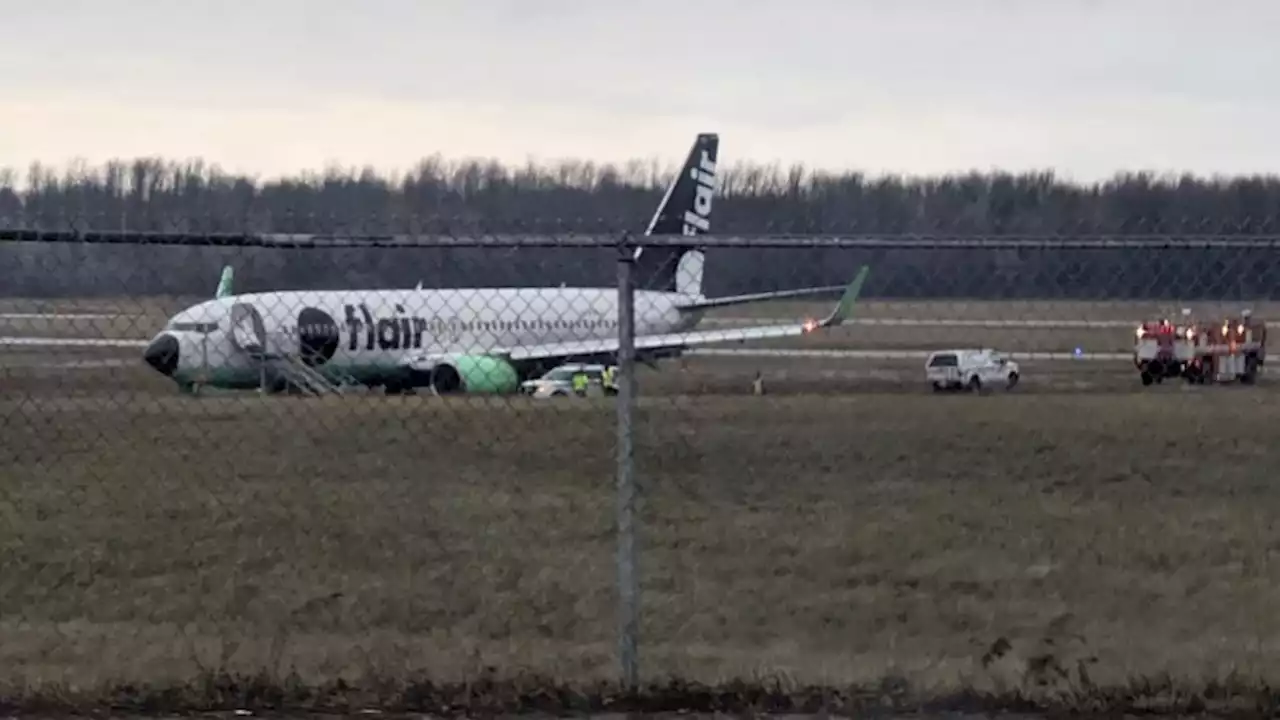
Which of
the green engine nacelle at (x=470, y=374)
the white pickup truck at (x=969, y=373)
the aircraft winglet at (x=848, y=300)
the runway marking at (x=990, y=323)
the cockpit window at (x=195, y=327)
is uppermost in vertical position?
the aircraft winglet at (x=848, y=300)

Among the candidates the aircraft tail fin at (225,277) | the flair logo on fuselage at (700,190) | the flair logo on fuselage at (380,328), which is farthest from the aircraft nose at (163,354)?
the flair logo on fuselage at (700,190)

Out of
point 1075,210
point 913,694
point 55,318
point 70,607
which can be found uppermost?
point 1075,210

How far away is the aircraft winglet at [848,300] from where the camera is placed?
658 cm

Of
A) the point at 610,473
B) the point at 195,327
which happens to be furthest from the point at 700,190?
the point at 610,473

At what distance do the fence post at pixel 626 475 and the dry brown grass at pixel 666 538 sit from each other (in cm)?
72

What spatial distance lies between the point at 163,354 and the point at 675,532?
5.41m

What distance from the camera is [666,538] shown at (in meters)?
15.1

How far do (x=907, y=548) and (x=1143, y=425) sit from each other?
19.2ft

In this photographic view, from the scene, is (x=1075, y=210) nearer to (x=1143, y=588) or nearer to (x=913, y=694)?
(x=913, y=694)

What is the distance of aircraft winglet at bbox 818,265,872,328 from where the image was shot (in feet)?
21.6

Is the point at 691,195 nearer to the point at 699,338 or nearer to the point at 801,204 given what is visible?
the point at 699,338

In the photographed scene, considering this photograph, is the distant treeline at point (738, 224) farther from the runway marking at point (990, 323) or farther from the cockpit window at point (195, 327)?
the cockpit window at point (195, 327)

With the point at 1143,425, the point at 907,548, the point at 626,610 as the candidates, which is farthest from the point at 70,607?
the point at 1143,425

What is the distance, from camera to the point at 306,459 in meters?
18.1
